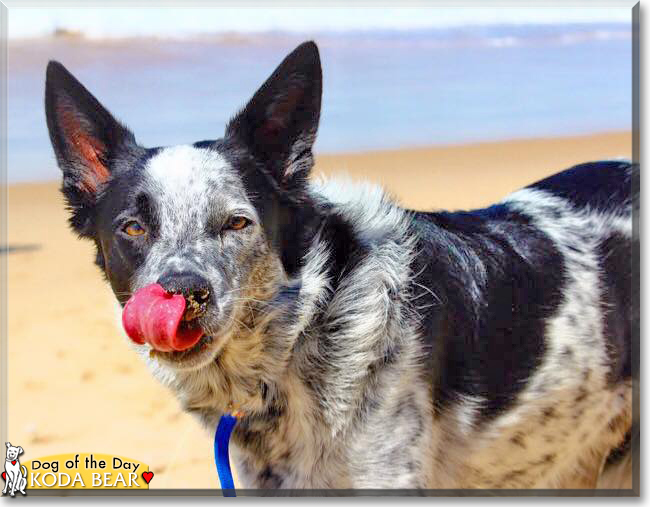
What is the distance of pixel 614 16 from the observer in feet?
12.8

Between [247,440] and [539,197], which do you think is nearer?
[247,440]

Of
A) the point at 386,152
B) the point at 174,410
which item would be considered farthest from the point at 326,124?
the point at 174,410

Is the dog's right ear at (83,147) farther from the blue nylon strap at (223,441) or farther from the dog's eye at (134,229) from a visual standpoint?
the blue nylon strap at (223,441)

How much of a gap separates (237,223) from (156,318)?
1.49ft

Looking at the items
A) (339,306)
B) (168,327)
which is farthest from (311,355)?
(168,327)

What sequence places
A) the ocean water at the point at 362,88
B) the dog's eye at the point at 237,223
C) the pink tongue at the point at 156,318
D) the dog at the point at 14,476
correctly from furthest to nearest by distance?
the ocean water at the point at 362,88 → the dog at the point at 14,476 → the dog's eye at the point at 237,223 → the pink tongue at the point at 156,318

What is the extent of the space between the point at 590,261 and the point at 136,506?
1.89 m

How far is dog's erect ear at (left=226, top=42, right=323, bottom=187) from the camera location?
9.43ft

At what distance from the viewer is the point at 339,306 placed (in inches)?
116

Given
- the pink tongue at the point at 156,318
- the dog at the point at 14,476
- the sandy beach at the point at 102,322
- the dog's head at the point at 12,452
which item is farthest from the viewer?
the sandy beach at the point at 102,322

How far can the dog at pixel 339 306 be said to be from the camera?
9.09ft

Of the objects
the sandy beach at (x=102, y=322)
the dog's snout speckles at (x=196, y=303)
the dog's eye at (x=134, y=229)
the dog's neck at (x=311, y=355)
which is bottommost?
the sandy beach at (x=102, y=322)

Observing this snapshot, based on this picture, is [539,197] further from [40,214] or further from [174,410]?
[40,214]

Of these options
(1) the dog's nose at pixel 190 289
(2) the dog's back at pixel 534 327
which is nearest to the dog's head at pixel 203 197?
(1) the dog's nose at pixel 190 289
